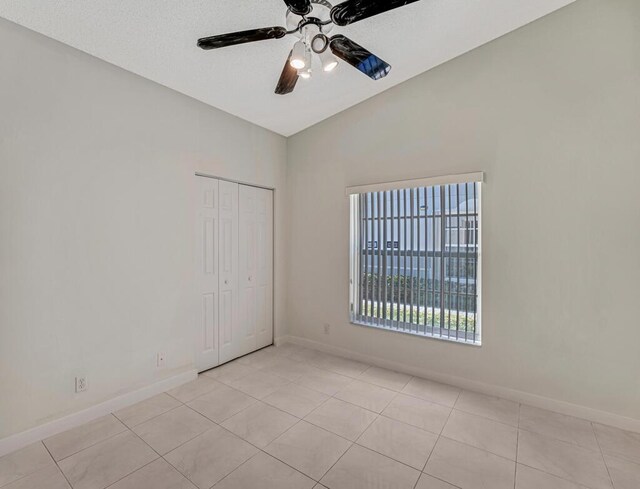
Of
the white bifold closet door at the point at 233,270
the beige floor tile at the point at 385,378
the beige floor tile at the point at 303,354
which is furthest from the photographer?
the beige floor tile at the point at 303,354

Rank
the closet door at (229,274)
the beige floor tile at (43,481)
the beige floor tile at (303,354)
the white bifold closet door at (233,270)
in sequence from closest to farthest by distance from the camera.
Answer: the beige floor tile at (43,481) → the white bifold closet door at (233,270) → the closet door at (229,274) → the beige floor tile at (303,354)

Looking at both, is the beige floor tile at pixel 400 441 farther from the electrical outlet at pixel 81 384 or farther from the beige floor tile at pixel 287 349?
the electrical outlet at pixel 81 384

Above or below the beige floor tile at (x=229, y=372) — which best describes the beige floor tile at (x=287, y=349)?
above

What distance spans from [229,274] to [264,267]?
0.57m

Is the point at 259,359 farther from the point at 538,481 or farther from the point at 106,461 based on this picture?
the point at 538,481

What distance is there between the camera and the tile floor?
1.80 m

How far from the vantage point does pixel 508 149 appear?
8.93 ft

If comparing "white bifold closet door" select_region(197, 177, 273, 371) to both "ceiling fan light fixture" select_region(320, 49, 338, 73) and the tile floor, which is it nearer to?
the tile floor

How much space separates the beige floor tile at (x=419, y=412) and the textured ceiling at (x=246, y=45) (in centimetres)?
301

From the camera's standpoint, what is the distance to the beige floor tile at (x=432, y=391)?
8.92 ft

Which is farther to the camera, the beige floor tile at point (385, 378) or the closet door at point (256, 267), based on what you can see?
the closet door at point (256, 267)

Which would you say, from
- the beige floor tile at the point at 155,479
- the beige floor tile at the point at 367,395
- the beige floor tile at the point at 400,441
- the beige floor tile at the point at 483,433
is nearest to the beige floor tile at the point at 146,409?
the beige floor tile at the point at 155,479

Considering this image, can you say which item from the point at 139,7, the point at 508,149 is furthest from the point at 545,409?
the point at 139,7

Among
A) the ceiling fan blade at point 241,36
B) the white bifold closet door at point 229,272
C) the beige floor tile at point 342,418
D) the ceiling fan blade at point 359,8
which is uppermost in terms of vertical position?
the ceiling fan blade at point 359,8
